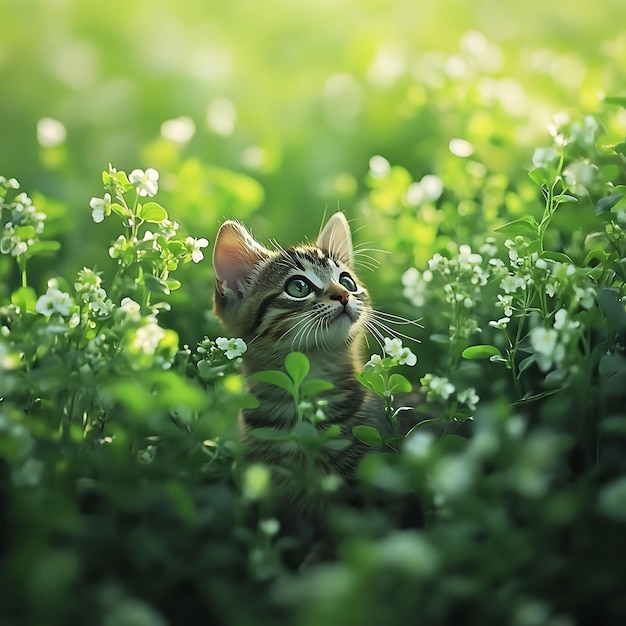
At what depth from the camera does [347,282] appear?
2.99 metres

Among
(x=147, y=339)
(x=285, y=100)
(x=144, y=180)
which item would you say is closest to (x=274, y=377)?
(x=147, y=339)

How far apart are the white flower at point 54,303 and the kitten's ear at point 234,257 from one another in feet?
2.92

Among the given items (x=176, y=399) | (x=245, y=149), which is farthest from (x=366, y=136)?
(x=176, y=399)

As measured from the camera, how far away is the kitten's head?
9.11 ft

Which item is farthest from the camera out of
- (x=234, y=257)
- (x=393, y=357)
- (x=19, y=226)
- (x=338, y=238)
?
(x=338, y=238)

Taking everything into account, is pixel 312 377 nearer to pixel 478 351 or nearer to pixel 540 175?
pixel 478 351

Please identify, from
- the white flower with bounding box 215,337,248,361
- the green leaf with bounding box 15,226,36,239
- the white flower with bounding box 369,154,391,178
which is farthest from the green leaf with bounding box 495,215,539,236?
the white flower with bounding box 369,154,391,178

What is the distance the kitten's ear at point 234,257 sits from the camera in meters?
2.89

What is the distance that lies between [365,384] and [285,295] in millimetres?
708

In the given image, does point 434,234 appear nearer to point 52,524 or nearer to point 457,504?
point 457,504

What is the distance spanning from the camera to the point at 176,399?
62.0 inches

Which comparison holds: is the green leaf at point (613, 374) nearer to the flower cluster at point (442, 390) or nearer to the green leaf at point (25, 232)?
the flower cluster at point (442, 390)

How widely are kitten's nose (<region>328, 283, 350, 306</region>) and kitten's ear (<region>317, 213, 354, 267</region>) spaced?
41 cm

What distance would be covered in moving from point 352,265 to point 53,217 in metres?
1.13
